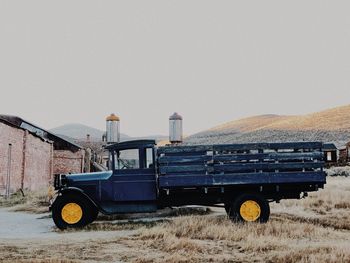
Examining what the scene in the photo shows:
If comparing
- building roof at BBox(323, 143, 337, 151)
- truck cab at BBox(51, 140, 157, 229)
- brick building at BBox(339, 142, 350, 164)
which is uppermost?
building roof at BBox(323, 143, 337, 151)

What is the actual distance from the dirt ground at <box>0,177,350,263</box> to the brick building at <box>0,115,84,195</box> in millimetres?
10683

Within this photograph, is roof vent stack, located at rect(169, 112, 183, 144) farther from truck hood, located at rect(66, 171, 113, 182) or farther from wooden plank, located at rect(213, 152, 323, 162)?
wooden plank, located at rect(213, 152, 323, 162)

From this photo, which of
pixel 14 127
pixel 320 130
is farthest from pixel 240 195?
pixel 320 130

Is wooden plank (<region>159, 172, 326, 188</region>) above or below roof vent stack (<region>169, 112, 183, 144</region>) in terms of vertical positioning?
below

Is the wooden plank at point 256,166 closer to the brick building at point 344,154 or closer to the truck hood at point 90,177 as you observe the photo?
the truck hood at point 90,177

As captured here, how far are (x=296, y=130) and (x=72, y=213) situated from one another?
225 ft

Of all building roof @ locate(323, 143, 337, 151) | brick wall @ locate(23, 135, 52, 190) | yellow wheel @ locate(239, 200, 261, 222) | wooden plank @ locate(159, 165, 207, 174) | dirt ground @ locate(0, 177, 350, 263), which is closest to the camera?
dirt ground @ locate(0, 177, 350, 263)

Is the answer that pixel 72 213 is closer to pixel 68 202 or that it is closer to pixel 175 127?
pixel 68 202

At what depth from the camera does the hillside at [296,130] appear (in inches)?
2701

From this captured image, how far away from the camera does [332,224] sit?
11.9 m

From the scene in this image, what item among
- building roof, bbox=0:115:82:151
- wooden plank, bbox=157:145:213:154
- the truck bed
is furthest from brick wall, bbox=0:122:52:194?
the truck bed

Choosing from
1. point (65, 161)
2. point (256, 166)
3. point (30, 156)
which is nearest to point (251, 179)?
point (256, 166)

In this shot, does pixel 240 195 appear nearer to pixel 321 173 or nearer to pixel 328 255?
pixel 321 173

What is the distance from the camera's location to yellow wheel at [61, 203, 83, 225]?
426 inches
